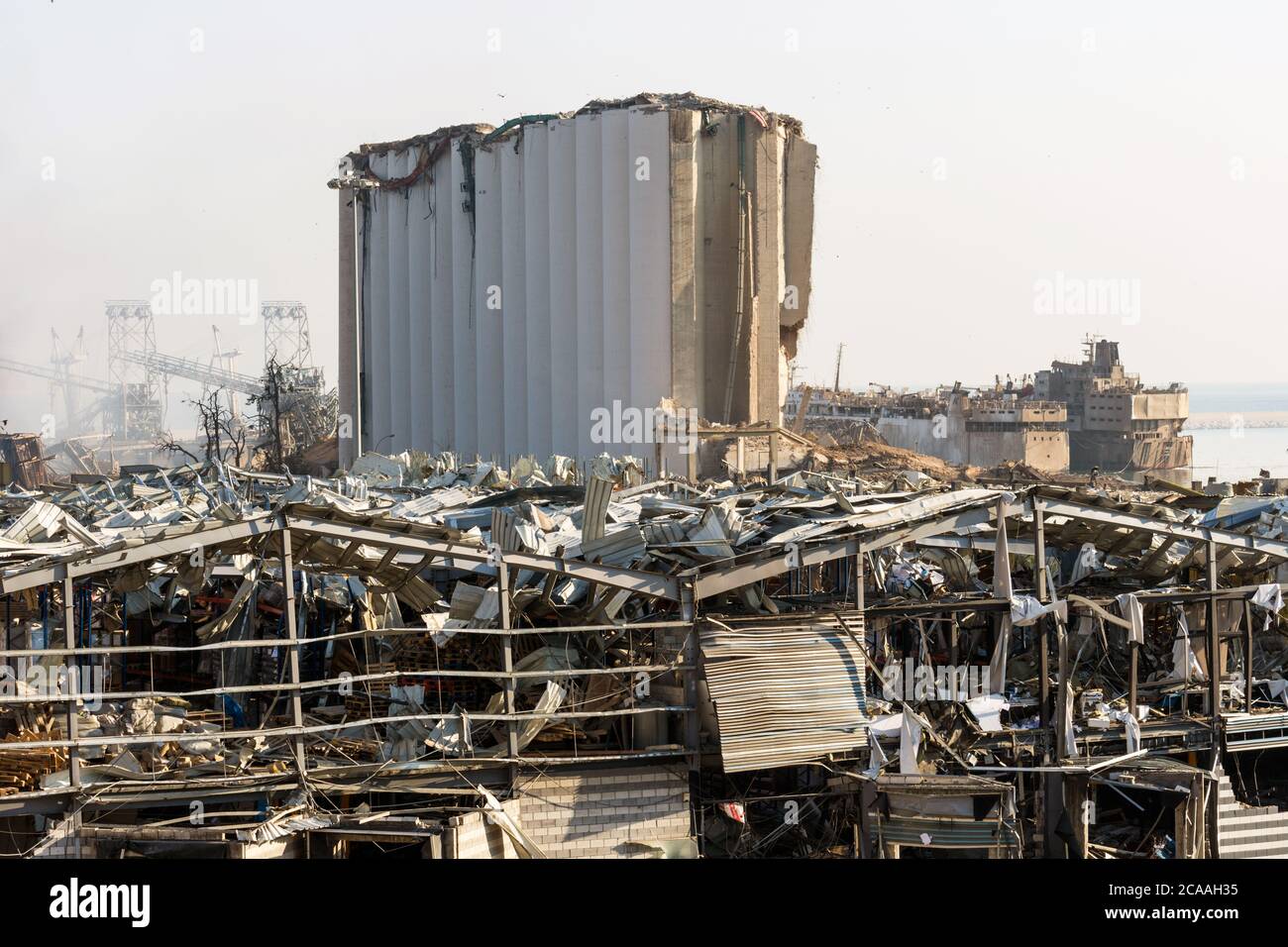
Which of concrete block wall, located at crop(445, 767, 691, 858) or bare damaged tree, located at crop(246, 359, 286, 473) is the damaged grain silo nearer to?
bare damaged tree, located at crop(246, 359, 286, 473)

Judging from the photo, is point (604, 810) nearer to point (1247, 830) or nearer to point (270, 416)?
point (1247, 830)

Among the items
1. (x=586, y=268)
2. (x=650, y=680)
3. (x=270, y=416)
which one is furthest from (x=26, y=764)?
(x=270, y=416)

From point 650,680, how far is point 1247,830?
220 inches

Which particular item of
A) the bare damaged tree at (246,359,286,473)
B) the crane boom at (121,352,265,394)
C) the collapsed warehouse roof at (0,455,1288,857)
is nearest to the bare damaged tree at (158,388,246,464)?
the bare damaged tree at (246,359,286,473)

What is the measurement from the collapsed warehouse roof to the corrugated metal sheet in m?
0.02

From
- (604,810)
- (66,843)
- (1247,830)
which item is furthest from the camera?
(1247,830)

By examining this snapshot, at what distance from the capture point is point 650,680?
1423 cm

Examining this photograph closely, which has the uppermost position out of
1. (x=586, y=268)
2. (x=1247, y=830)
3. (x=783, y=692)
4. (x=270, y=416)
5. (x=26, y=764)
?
(x=586, y=268)

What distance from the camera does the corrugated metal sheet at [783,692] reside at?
13.5m

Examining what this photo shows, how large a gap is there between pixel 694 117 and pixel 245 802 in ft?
102

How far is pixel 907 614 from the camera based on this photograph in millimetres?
14523

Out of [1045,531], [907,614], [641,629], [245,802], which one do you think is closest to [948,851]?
[907,614]

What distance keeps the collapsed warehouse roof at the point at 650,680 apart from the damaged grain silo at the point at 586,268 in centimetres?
2557

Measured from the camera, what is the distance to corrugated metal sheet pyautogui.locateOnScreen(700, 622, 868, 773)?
44.2 ft
